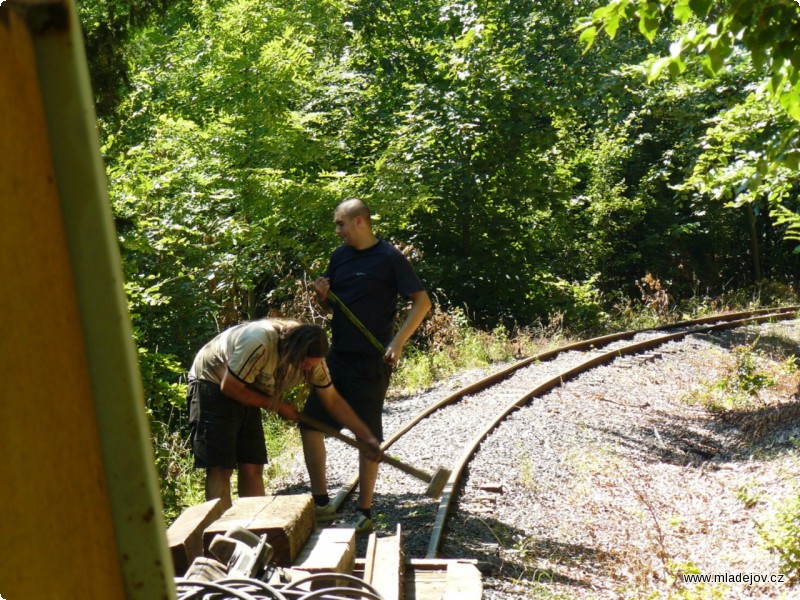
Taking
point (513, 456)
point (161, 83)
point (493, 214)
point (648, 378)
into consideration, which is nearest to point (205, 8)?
point (161, 83)

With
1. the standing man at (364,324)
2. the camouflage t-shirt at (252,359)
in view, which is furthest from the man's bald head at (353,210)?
the camouflage t-shirt at (252,359)

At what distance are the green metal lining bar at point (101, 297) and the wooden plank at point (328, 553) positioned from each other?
2.57 meters

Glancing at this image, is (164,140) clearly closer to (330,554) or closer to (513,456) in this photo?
(513,456)

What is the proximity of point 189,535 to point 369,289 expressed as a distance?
3.23 metres

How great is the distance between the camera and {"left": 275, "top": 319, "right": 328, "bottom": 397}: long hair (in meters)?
5.20

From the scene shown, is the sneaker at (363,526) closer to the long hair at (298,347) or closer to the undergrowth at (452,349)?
the long hair at (298,347)

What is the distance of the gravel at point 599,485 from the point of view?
593 cm

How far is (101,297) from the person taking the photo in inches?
25.1

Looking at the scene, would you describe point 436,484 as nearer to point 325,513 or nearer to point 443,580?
point 325,513

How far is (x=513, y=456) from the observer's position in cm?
877

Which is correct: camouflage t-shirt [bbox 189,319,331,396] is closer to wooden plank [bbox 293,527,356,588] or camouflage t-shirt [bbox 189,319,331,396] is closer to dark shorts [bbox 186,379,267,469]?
dark shorts [bbox 186,379,267,469]

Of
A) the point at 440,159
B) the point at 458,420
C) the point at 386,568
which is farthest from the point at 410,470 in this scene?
the point at 440,159

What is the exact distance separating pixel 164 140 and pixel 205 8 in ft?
24.1

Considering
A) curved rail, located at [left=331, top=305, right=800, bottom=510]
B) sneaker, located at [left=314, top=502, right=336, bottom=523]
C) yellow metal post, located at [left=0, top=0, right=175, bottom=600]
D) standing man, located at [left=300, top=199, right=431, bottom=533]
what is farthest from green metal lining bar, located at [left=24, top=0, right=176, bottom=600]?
curved rail, located at [left=331, top=305, right=800, bottom=510]
